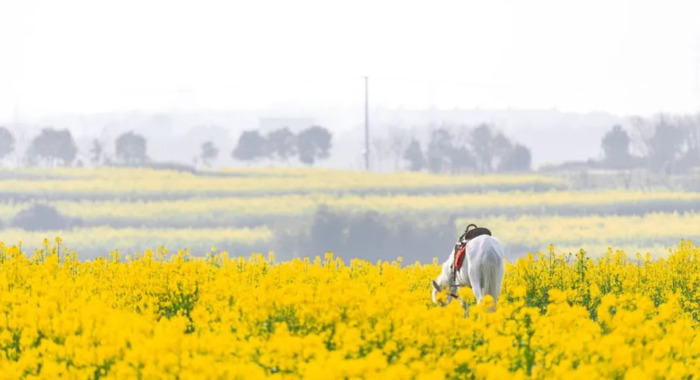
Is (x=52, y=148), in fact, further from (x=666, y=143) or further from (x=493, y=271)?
(x=493, y=271)

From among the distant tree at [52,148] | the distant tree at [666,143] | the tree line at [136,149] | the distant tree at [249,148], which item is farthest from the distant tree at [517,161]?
the distant tree at [52,148]

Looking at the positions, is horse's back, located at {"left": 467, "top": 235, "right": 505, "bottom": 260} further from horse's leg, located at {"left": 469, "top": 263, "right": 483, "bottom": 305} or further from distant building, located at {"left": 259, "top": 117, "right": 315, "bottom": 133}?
distant building, located at {"left": 259, "top": 117, "right": 315, "bottom": 133}

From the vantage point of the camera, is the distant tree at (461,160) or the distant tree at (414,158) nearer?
the distant tree at (461,160)

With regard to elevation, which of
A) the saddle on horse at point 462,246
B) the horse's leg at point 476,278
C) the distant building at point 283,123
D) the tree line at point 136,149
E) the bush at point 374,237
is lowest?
the bush at point 374,237

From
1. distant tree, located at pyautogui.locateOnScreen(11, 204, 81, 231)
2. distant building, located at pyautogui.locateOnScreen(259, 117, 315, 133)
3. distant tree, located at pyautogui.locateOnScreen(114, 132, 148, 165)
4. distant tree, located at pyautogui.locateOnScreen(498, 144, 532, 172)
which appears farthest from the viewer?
distant building, located at pyautogui.locateOnScreen(259, 117, 315, 133)

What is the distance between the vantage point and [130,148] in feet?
435

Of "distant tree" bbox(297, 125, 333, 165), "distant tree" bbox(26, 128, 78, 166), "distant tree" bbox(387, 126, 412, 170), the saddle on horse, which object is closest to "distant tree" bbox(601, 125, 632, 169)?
"distant tree" bbox(387, 126, 412, 170)

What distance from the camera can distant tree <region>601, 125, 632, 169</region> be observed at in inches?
5167

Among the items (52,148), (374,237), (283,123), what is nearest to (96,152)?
(52,148)

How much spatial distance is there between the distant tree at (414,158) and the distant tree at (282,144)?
42.9 feet

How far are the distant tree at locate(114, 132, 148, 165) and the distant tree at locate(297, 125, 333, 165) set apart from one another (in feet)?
56.2

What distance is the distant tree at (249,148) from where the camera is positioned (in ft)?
459

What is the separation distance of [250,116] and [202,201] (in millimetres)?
92041

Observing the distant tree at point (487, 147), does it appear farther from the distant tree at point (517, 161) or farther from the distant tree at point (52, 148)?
the distant tree at point (52, 148)
